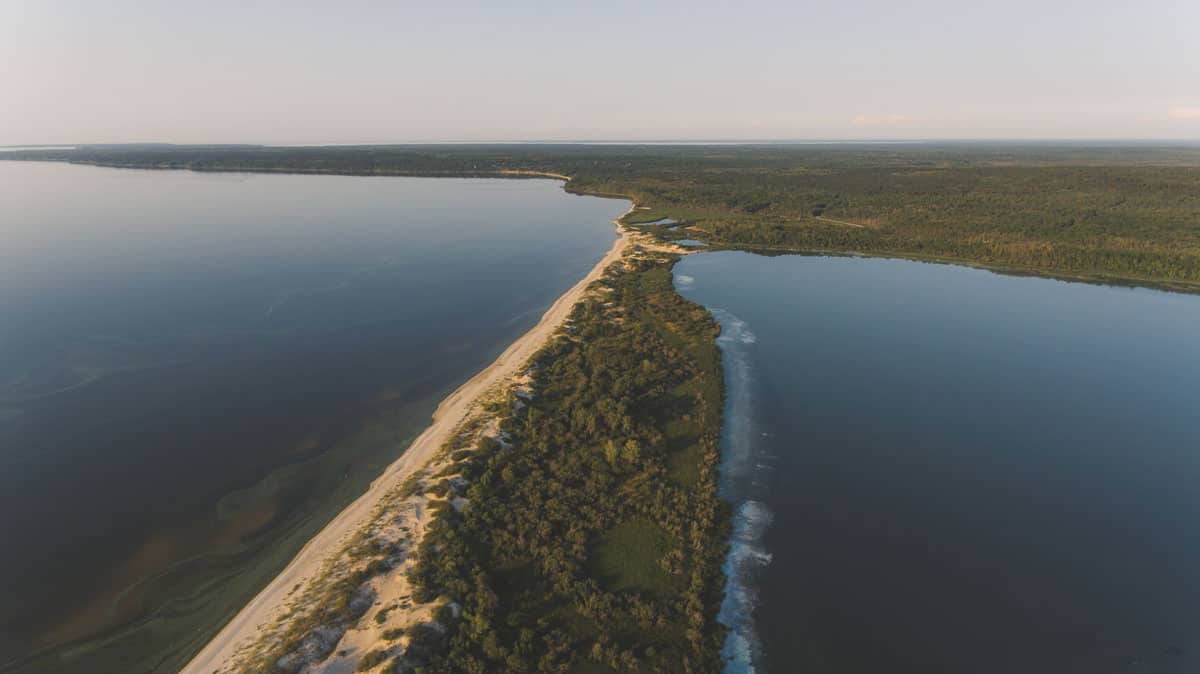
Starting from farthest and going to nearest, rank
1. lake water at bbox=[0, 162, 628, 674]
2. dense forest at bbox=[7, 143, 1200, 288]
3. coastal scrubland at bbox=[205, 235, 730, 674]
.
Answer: dense forest at bbox=[7, 143, 1200, 288] < lake water at bbox=[0, 162, 628, 674] < coastal scrubland at bbox=[205, 235, 730, 674]

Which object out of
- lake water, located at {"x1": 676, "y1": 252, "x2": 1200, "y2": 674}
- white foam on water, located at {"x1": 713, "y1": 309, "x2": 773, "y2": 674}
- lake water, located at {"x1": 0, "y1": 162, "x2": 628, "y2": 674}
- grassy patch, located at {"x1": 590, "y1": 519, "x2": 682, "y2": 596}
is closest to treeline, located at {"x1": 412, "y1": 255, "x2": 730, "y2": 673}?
grassy patch, located at {"x1": 590, "y1": 519, "x2": 682, "y2": 596}

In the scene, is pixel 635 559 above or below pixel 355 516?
below

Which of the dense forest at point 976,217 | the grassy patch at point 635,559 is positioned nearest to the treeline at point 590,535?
the grassy patch at point 635,559

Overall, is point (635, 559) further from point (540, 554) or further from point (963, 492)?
point (963, 492)

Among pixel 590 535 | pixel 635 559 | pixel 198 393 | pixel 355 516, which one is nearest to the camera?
pixel 635 559

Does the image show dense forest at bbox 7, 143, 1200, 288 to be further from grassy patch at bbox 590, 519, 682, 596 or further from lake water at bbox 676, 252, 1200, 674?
grassy patch at bbox 590, 519, 682, 596

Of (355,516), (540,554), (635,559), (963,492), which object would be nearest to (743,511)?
(635,559)

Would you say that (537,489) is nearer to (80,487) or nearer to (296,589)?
(296,589)
